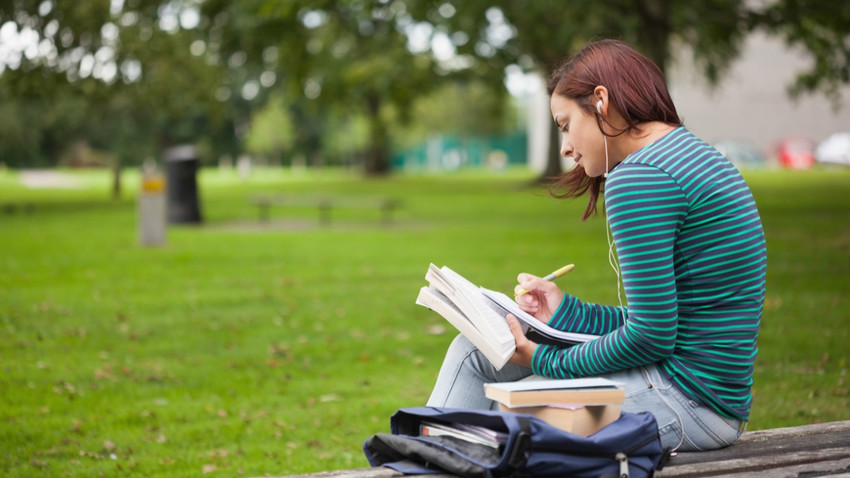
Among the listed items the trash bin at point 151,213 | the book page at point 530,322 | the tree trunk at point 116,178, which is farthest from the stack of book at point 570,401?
the tree trunk at point 116,178

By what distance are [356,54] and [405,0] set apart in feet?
50.2

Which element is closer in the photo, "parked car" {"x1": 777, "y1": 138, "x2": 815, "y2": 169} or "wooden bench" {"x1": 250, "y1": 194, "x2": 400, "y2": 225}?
"wooden bench" {"x1": 250, "y1": 194, "x2": 400, "y2": 225}

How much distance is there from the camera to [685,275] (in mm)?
2645

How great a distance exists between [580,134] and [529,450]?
3.02 ft

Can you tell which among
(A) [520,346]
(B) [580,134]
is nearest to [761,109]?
(B) [580,134]

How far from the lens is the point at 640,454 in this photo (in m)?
2.48

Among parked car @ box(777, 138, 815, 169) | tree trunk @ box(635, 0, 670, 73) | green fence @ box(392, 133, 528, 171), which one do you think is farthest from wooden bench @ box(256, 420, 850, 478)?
green fence @ box(392, 133, 528, 171)

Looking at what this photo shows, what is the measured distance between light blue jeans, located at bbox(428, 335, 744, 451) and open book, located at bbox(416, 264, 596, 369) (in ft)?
0.51

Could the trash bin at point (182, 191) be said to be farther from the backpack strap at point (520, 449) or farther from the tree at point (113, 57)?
the backpack strap at point (520, 449)

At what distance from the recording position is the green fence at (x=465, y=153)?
7369 centimetres

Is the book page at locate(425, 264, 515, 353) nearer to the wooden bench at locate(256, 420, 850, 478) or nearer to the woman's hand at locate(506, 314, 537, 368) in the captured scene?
the woman's hand at locate(506, 314, 537, 368)

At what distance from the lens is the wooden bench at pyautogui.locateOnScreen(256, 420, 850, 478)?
2.54 metres

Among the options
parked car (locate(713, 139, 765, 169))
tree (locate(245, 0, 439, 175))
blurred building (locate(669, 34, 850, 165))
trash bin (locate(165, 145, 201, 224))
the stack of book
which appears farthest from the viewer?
blurred building (locate(669, 34, 850, 165))

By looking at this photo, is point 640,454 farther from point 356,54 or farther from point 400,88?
point 356,54
